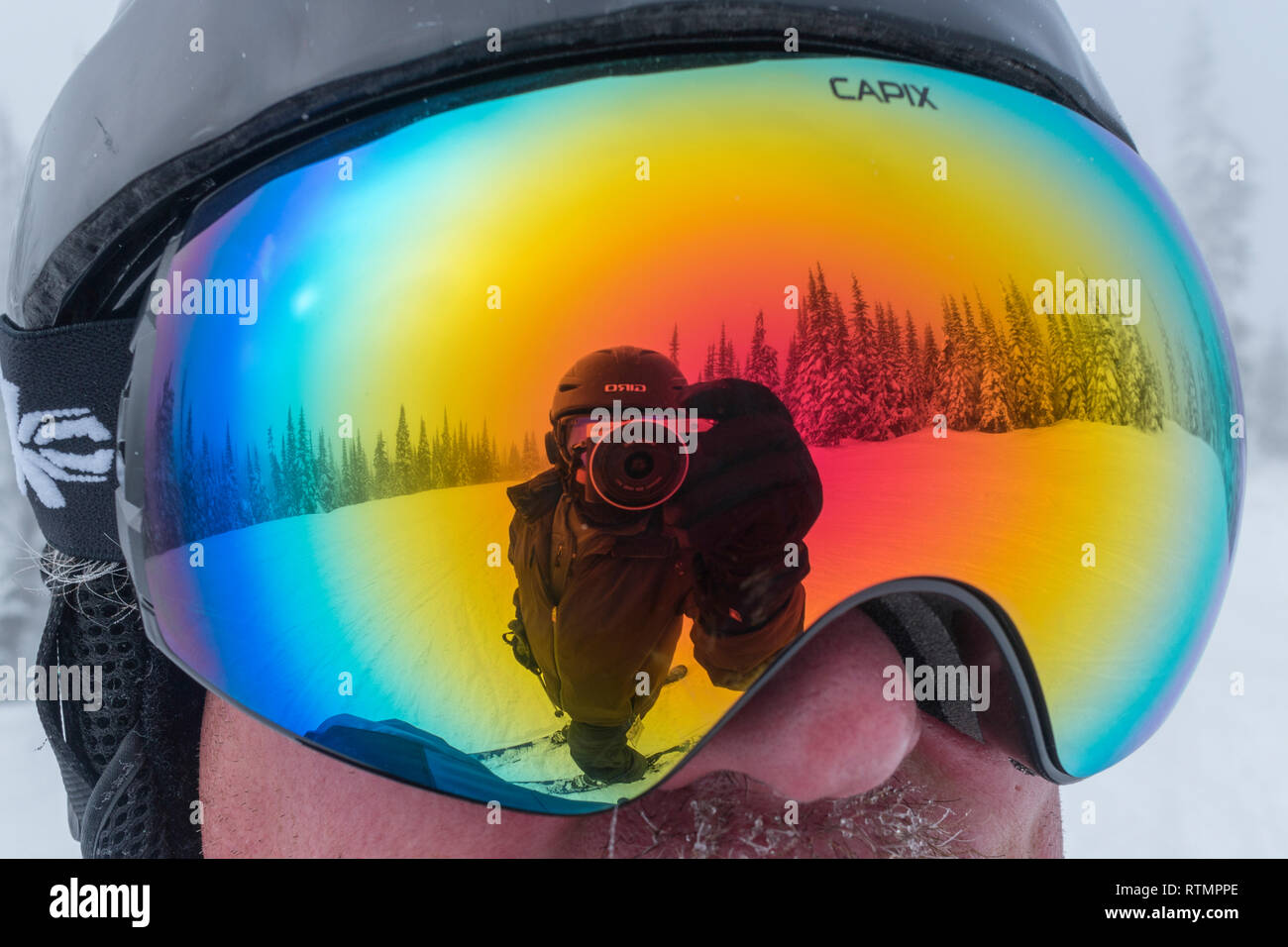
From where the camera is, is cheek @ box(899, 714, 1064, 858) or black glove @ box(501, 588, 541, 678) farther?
cheek @ box(899, 714, 1064, 858)

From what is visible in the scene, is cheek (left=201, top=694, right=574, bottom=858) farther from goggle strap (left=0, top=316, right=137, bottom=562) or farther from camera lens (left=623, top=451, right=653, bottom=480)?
camera lens (left=623, top=451, right=653, bottom=480)

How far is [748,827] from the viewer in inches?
40.0

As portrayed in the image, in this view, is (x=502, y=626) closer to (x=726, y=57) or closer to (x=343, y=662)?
(x=343, y=662)

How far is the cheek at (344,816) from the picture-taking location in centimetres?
104

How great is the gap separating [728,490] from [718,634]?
136mm

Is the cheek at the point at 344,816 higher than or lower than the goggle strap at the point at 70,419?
lower

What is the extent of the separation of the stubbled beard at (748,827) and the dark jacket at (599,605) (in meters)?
0.21

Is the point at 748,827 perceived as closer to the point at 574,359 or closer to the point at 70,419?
the point at 574,359

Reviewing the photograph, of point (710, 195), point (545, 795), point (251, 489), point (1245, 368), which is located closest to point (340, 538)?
point (251, 489)

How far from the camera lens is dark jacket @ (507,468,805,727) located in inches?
32.6

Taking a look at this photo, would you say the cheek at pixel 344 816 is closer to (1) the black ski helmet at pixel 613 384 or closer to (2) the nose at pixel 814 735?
(2) the nose at pixel 814 735

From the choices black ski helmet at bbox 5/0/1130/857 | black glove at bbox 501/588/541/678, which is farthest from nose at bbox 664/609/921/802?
black ski helmet at bbox 5/0/1130/857

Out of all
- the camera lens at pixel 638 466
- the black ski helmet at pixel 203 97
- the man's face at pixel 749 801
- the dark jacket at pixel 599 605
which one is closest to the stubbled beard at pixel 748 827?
the man's face at pixel 749 801

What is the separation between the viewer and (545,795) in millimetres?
943
